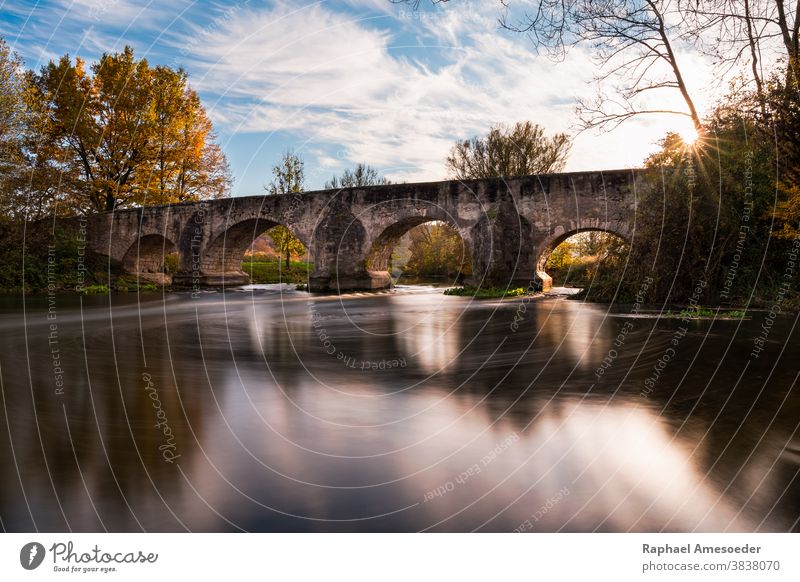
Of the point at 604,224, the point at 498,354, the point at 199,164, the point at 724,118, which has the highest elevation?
the point at 199,164

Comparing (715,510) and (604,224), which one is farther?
(604,224)

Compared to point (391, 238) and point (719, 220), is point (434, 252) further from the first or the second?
point (719, 220)

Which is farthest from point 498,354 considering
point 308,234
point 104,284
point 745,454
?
point 104,284

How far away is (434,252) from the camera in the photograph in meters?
35.2

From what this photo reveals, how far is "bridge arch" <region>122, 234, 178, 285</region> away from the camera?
29.0 m

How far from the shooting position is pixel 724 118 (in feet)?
41.5

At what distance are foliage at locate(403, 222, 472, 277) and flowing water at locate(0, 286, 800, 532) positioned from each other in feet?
81.4

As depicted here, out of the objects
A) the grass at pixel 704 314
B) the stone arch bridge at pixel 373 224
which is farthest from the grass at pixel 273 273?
the grass at pixel 704 314

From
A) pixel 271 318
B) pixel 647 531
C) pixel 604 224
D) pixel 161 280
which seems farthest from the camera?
pixel 161 280

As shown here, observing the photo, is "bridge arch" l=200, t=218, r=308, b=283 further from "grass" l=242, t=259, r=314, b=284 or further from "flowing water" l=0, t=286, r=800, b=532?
"flowing water" l=0, t=286, r=800, b=532

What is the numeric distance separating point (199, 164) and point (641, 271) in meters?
24.8

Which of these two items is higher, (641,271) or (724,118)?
(724,118)

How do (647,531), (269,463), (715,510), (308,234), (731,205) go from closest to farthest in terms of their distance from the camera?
(647,531)
(715,510)
(269,463)
(731,205)
(308,234)

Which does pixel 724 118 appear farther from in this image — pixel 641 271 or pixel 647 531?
pixel 647 531
